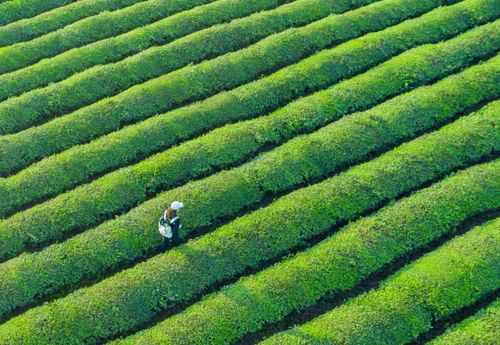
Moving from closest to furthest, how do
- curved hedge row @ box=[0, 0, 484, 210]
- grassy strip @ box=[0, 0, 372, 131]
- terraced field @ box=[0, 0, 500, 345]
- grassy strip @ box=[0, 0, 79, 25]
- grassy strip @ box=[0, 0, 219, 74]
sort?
terraced field @ box=[0, 0, 500, 345]
curved hedge row @ box=[0, 0, 484, 210]
grassy strip @ box=[0, 0, 372, 131]
grassy strip @ box=[0, 0, 219, 74]
grassy strip @ box=[0, 0, 79, 25]

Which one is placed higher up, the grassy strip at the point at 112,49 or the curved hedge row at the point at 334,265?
the grassy strip at the point at 112,49

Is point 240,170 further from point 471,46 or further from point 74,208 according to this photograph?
point 471,46

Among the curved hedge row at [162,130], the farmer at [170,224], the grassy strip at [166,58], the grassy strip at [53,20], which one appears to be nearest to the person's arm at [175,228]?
the farmer at [170,224]

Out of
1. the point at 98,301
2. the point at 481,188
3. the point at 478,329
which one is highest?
the point at 98,301

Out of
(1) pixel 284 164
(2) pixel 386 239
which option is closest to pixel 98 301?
(1) pixel 284 164

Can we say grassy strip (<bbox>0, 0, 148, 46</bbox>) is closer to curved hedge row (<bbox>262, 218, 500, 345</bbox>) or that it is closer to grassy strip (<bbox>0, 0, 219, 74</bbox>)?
grassy strip (<bbox>0, 0, 219, 74</bbox>)

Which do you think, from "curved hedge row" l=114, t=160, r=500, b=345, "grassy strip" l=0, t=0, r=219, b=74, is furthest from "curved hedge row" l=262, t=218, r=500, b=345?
"grassy strip" l=0, t=0, r=219, b=74

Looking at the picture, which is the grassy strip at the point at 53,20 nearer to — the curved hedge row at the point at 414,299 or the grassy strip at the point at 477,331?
the curved hedge row at the point at 414,299
